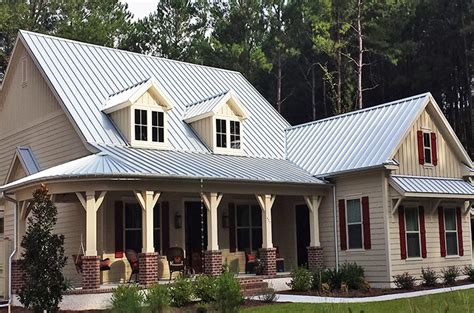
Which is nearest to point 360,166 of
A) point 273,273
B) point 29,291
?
point 273,273

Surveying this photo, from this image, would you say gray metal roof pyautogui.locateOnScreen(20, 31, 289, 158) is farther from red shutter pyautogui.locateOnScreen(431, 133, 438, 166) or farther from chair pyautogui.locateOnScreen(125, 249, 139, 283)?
red shutter pyautogui.locateOnScreen(431, 133, 438, 166)

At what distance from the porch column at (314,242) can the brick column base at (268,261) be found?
1.77m

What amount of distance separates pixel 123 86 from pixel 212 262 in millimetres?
7272

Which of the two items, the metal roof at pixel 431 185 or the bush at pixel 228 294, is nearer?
the bush at pixel 228 294

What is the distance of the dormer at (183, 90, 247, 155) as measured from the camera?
2117cm

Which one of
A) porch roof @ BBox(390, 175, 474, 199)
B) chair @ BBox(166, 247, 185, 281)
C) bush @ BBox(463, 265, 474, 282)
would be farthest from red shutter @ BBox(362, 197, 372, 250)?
chair @ BBox(166, 247, 185, 281)

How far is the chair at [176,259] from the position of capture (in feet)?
58.5

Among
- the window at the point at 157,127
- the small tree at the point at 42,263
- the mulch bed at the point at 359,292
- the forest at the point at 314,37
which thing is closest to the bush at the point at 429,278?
the mulch bed at the point at 359,292

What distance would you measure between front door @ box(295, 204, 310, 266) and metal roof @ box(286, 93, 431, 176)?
5.45ft

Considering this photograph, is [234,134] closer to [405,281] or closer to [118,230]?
[118,230]

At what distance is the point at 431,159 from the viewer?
68.8 feet

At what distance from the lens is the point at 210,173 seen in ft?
58.6

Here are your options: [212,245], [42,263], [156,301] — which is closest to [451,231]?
[212,245]

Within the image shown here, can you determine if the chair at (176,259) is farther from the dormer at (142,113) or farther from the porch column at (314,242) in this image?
the porch column at (314,242)
